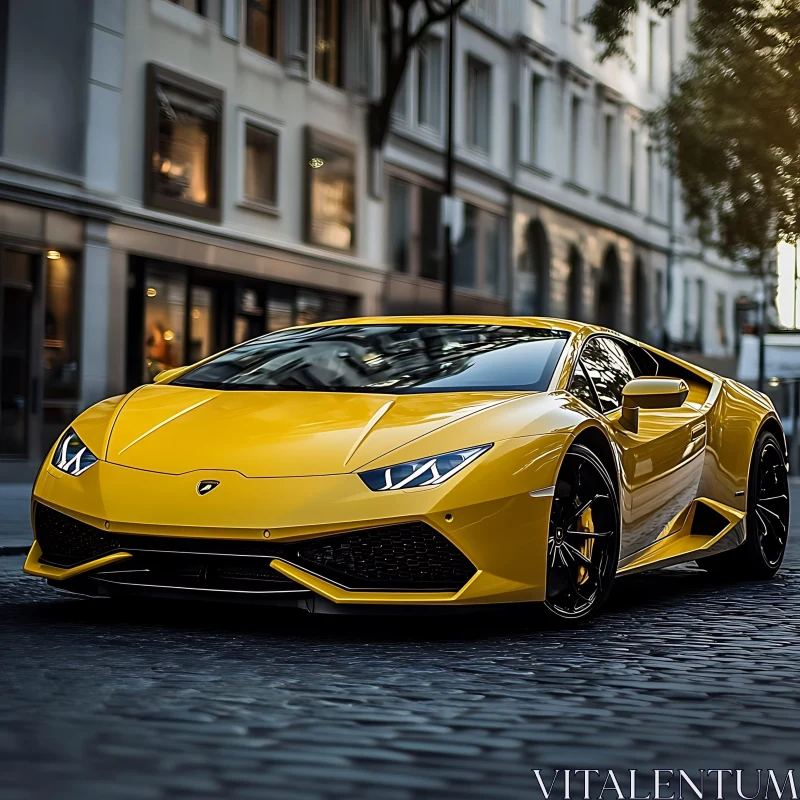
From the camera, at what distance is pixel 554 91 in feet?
125

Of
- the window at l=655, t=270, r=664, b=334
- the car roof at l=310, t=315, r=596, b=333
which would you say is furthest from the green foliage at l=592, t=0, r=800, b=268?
the car roof at l=310, t=315, r=596, b=333

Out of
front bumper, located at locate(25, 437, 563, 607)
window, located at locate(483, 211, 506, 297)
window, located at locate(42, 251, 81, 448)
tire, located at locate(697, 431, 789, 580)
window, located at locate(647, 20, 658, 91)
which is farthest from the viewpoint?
window, located at locate(647, 20, 658, 91)

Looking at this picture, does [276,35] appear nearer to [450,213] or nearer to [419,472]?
[450,213]

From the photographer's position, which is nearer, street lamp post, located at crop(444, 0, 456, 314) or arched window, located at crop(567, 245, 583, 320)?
street lamp post, located at crop(444, 0, 456, 314)

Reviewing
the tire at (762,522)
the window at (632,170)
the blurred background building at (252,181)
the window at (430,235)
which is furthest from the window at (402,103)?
the tire at (762,522)

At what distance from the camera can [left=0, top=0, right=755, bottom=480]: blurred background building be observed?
2002 centimetres

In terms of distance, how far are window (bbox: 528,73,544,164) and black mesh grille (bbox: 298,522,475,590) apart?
31.6 meters

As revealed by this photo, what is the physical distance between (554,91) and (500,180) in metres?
4.59

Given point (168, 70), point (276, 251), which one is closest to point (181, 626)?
point (168, 70)

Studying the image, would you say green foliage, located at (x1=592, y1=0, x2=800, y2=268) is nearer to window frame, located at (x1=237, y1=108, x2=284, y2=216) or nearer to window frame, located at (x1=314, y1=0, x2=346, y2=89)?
window frame, located at (x1=314, y1=0, x2=346, y2=89)

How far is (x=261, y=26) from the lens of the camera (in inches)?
995

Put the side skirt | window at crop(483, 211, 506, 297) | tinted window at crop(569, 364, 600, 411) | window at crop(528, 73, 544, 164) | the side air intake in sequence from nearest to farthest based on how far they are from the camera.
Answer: tinted window at crop(569, 364, 600, 411) < the side skirt < the side air intake < window at crop(483, 211, 506, 297) < window at crop(528, 73, 544, 164)

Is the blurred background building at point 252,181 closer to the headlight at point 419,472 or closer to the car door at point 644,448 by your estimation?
the car door at point 644,448

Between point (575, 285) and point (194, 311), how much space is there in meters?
17.2
